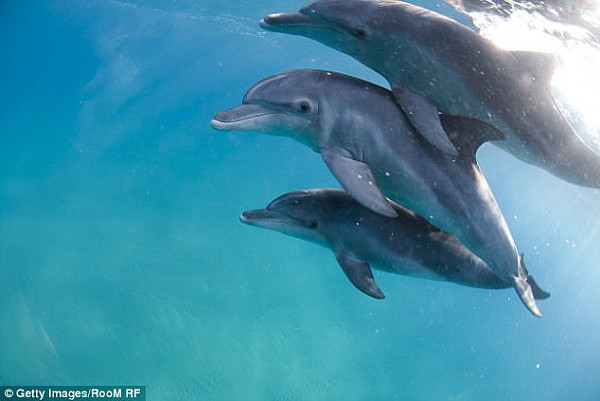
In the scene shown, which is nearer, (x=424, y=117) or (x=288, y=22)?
(x=424, y=117)

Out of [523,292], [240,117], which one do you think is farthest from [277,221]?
[523,292]

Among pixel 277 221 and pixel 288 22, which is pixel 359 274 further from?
pixel 288 22

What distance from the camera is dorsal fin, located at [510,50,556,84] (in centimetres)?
446

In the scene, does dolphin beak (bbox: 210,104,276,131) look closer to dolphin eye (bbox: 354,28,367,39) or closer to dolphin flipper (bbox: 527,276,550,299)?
dolphin eye (bbox: 354,28,367,39)

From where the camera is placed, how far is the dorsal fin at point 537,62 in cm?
446

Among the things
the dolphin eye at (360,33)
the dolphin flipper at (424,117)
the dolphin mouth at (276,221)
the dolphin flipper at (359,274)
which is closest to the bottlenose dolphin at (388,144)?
the dolphin flipper at (424,117)

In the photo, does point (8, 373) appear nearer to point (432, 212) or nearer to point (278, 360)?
point (278, 360)

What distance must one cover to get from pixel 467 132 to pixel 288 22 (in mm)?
1914

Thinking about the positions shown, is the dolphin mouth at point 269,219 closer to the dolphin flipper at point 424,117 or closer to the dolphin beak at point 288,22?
the dolphin flipper at point 424,117

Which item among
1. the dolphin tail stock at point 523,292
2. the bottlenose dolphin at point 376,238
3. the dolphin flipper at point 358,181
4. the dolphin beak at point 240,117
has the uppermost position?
the dolphin beak at point 240,117

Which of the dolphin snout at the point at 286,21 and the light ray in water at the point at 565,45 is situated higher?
the dolphin snout at the point at 286,21

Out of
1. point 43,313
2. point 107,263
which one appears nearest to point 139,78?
point 107,263

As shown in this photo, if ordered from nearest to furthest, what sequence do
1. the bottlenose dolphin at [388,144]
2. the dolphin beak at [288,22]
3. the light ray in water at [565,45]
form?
1. the bottlenose dolphin at [388,144]
2. the dolphin beak at [288,22]
3. the light ray in water at [565,45]

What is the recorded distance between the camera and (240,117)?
406cm
